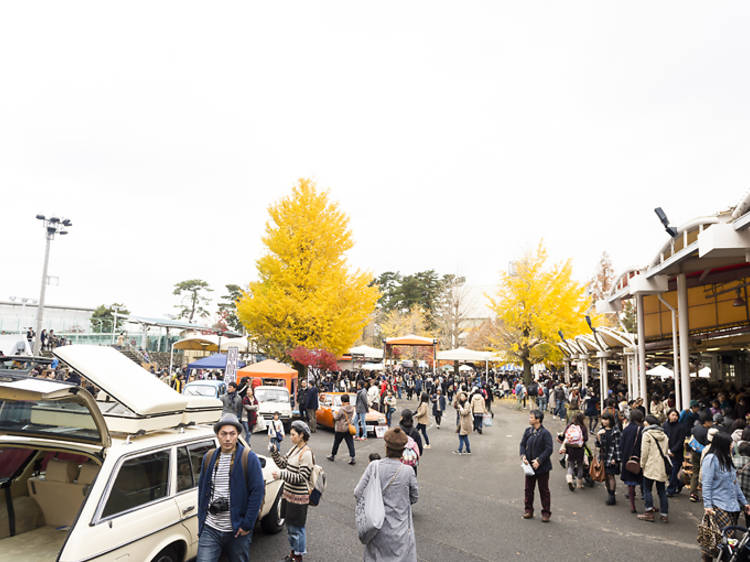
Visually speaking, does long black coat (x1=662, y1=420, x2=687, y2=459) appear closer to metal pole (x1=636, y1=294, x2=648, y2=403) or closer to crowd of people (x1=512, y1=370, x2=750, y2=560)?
crowd of people (x1=512, y1=370, x2=750, y2=560)

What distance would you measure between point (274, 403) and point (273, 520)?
9524 mm

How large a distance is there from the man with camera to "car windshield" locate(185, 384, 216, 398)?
1198 cm

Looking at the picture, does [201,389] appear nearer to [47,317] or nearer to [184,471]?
[184,471]

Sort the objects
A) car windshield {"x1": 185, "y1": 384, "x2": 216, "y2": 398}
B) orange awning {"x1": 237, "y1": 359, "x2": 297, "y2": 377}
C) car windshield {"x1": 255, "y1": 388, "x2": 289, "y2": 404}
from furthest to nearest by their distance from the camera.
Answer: orange awning {"x1": 237, "y1": 359, "x2": 297, "y2": 377}
car windshield {"x1": 255, "y1": 388, "x2": 289, "y2": 404}
car windshield {"x1": 185, "y1": 384, "x2": 216, "y2": 398}

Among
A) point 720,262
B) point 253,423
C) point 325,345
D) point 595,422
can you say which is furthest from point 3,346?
point 720,262

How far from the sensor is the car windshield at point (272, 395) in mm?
15492

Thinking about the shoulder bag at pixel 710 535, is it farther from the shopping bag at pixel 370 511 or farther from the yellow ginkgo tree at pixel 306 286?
the yellow ginkgo tree at pixel 306 286

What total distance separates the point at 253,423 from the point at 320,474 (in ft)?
23.3

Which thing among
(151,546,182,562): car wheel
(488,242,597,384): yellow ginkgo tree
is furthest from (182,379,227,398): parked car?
(488,242,597,384): yellow ginkgo tree

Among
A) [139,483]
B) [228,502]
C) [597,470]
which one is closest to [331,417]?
[597,470]

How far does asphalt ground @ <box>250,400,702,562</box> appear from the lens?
576cm

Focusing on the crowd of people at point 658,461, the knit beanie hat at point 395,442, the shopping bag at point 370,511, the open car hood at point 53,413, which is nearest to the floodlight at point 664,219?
the crowd of people at point 658,461

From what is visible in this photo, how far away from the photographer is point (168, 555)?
13.8ft

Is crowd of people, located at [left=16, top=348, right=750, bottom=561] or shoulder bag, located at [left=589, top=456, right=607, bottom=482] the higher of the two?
crowd of people, located at [left=16, top=348, right=750, bottom=561]
